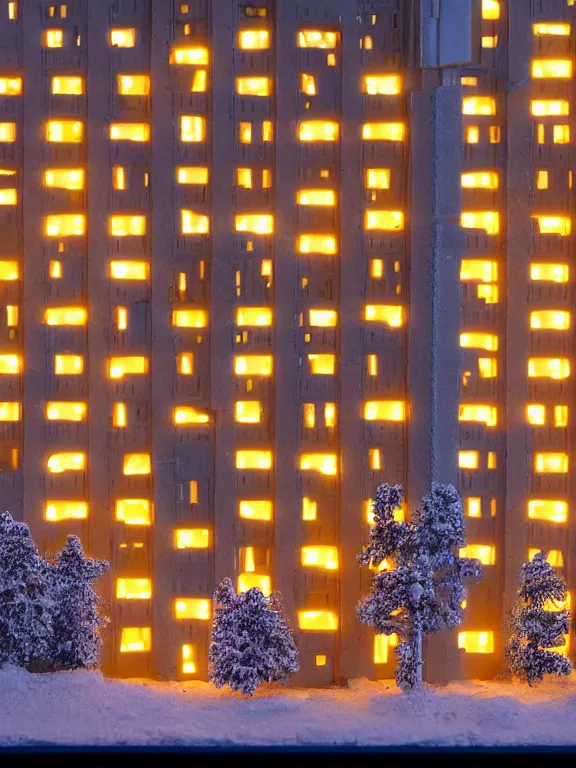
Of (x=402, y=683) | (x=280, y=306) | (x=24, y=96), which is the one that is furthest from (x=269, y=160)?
(x=402, y=683)

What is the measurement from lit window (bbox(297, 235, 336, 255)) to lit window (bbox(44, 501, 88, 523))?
1003cm

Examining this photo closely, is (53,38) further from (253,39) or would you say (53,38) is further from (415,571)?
(415,571)

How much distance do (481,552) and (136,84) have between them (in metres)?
17.3

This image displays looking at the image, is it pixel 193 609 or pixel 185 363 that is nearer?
pixel 185 363

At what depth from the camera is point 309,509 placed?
1916 centimetres

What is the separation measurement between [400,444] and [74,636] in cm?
1065

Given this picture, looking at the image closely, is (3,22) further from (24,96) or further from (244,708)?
(244,708)

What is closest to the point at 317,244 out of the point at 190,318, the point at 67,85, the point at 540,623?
the point at 190,318

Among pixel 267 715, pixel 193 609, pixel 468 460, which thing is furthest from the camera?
pixel 468 460

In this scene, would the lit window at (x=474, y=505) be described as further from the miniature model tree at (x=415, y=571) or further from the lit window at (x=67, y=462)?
the lit window at (x=67, y=462)

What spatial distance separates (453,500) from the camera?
1711 centimetres

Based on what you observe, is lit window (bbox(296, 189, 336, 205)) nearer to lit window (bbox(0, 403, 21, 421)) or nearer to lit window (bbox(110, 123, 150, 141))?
lit window (bbox(110, 123, 150, 141))

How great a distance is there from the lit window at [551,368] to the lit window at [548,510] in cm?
372

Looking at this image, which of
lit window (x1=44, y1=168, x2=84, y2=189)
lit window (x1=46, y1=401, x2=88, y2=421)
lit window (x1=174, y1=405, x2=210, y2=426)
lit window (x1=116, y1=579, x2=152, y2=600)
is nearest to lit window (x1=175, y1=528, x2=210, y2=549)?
lit window (x1=116, y1=579, x2=152, y2=600)
